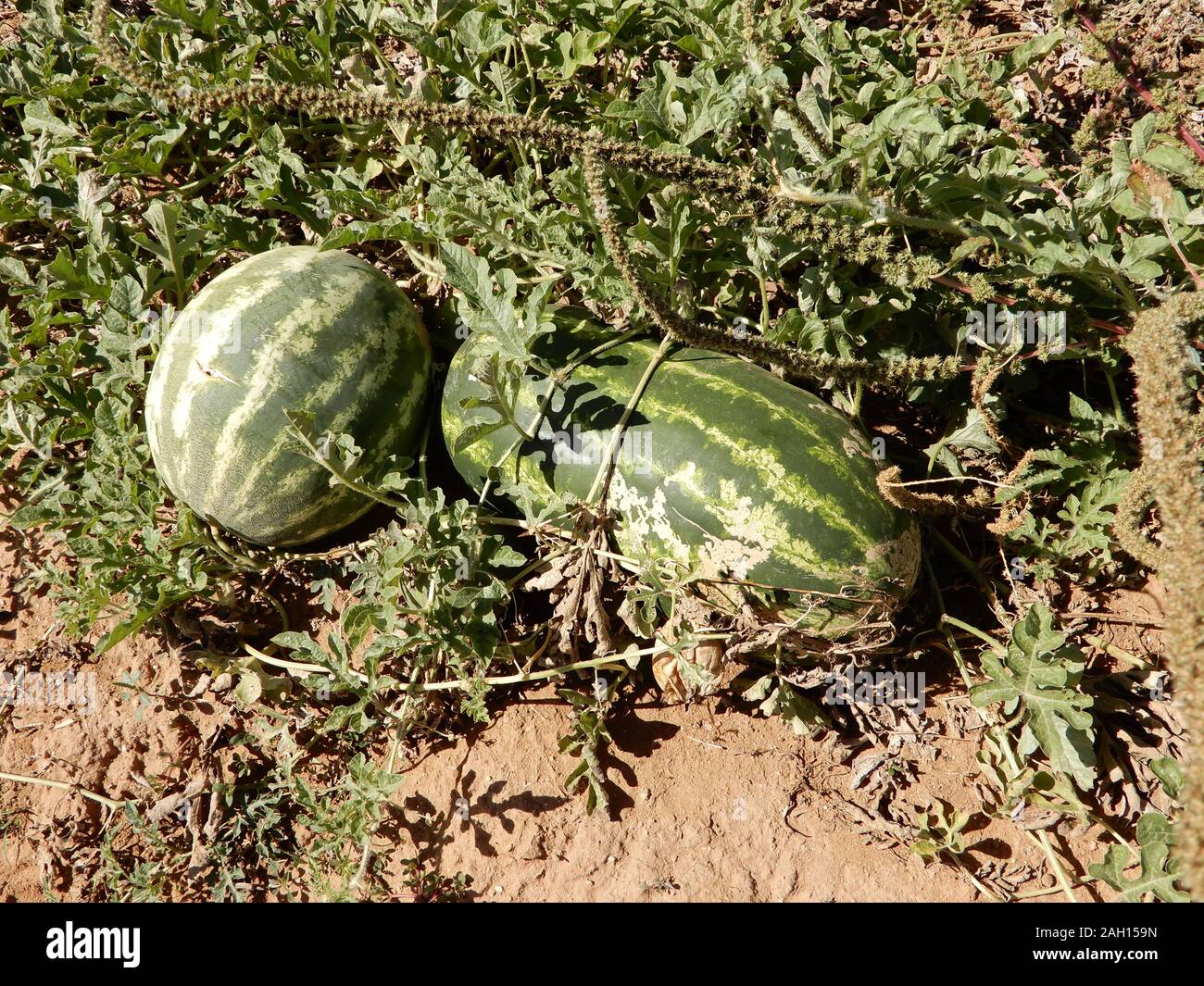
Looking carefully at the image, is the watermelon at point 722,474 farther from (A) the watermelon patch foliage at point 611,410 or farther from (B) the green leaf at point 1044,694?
(B) the green leaf at point 1044,694

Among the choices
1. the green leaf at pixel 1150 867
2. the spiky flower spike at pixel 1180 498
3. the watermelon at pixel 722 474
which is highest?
the spiky flower spike at pixel 1180 498

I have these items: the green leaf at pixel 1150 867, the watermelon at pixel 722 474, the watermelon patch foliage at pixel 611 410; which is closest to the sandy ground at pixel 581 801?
the watermelon patch foliage at pixel 611 410

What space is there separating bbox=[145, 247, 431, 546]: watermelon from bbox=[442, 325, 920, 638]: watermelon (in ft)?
0.88

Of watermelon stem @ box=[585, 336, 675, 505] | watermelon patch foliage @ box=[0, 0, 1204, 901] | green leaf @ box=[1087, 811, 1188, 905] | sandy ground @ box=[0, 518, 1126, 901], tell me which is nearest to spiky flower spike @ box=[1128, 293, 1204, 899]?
watermelon patch foliage @ box=[0, 0, 1204, 901]

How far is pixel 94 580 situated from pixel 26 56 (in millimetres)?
2023

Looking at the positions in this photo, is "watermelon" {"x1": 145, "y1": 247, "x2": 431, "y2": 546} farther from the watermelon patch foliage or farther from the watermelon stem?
the watermelon stem

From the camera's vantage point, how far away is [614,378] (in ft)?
8.99

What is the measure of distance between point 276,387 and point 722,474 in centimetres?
131

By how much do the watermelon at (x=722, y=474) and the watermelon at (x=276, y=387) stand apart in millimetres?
268

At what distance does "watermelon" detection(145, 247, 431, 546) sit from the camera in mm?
2658

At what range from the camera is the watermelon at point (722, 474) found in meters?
2.56

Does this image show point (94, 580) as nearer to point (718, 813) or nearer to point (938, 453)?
point (718, 813)

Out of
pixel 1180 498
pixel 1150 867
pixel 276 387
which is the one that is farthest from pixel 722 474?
pixel 1150 867

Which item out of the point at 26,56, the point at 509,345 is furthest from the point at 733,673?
the point at 26,56
